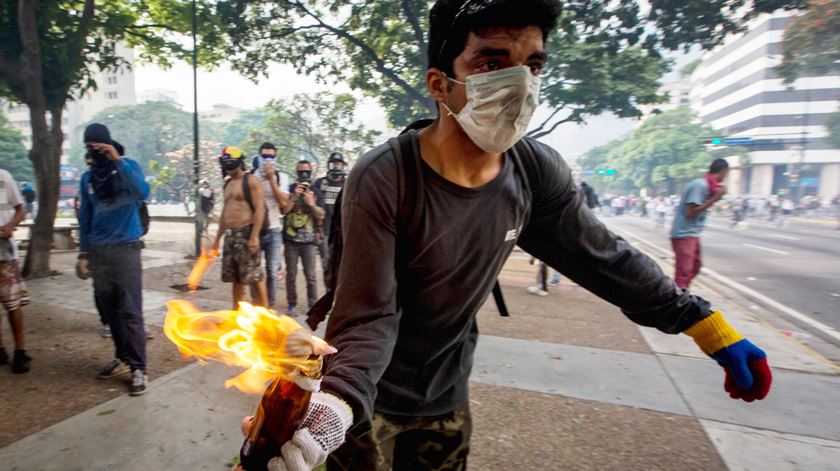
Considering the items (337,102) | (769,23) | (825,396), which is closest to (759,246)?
(825,396)

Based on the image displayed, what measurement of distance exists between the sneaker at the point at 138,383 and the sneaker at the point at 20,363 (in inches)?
47.5

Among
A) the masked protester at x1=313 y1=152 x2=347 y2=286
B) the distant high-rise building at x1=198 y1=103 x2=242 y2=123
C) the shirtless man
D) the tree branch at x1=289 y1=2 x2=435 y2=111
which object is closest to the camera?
the shirtless man

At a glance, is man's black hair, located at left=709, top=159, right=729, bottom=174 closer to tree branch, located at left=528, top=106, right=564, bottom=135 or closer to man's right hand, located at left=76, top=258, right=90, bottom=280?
man's right hand, located at left=76, top=258, right=90, bottom=280

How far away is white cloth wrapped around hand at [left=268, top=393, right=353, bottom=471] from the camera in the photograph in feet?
2.97

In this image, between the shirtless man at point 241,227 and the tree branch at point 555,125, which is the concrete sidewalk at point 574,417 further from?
the tree branch at point 555,125

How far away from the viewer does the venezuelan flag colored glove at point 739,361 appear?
1.58 m

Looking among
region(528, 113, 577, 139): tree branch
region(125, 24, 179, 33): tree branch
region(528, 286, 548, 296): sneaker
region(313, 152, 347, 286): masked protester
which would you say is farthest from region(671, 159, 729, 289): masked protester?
region(125, 24, 179, 33): tree branch

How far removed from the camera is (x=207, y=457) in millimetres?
2885

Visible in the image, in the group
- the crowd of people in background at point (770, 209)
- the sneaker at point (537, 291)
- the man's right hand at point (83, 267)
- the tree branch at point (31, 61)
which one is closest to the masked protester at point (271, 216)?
the man's right hand at point (83, 267)

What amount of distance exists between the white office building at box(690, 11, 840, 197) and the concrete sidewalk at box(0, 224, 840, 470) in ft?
152

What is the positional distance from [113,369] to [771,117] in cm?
7034

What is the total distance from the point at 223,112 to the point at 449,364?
10889 centimetres

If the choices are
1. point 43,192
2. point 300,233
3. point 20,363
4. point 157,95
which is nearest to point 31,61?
point 43,192

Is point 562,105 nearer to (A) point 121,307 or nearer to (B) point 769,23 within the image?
(A) point 121,307
